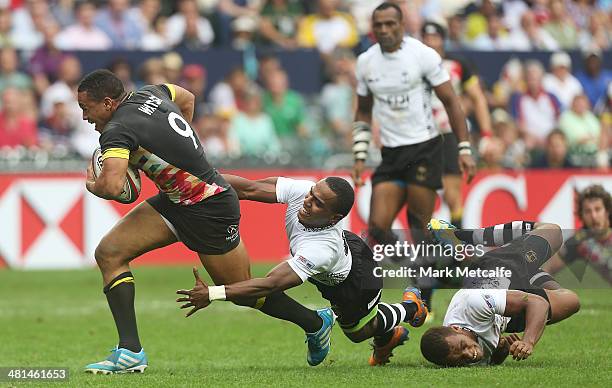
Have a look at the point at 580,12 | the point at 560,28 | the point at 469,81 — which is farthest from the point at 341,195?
the point at 580,12

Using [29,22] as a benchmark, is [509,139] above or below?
below

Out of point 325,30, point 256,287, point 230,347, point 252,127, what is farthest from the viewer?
point 325,30

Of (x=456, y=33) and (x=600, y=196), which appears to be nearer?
(x=600, y=196)

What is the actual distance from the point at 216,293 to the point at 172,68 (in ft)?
34.2

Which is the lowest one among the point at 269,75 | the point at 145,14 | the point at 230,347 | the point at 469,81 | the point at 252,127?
the point at 230,347

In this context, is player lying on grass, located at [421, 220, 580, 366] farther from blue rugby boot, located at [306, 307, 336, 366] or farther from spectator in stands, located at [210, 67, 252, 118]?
spectator in stands, located at [210, 67, 252, 118]

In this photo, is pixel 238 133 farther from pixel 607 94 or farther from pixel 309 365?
pixel 309 365

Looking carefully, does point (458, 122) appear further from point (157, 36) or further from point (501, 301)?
point (157, 36)

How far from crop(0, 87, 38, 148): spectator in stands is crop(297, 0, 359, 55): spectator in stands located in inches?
201

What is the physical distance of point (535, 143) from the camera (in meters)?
19.3

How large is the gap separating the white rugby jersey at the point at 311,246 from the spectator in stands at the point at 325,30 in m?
11.7

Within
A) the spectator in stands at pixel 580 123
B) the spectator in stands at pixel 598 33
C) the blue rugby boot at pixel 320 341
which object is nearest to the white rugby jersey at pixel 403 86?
the blue rugby boot at pixel 320 341

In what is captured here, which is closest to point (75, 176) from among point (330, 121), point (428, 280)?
point (330, 121)

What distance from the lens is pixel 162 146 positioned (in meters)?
8.41
